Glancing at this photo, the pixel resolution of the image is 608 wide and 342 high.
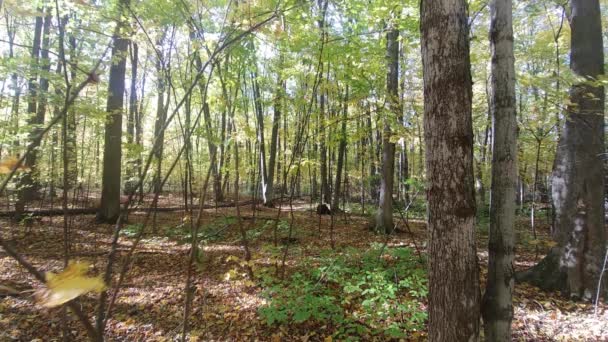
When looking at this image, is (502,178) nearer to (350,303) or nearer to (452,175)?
(452,175)

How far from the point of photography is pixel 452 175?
1656 millimetres

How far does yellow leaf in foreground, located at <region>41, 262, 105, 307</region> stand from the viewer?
68cm

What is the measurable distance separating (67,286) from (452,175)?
1.69 meters

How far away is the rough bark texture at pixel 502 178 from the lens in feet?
6.74

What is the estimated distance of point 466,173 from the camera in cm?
166

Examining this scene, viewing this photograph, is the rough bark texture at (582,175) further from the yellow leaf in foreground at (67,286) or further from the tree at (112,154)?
the tree at (112,154)

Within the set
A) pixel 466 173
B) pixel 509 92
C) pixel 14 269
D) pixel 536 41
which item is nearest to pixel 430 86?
pixel 466 173

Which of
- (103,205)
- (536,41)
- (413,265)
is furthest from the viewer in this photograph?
(536,41)

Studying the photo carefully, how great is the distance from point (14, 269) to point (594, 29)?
10340mm

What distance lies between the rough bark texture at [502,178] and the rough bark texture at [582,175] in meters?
2.63

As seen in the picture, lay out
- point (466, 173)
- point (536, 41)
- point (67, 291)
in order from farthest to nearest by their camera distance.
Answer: point (536, 41), point (466, 173), point (67, 291)

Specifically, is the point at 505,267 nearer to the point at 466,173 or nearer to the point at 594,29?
the point at 466,173

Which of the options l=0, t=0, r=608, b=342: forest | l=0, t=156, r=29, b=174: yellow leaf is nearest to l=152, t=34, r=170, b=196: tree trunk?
l=0, t=0, r=608, b=342: forest

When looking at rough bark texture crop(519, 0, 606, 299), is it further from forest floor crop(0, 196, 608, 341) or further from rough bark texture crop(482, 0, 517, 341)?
rough bark texture crop(482, 0, 517, 341)
